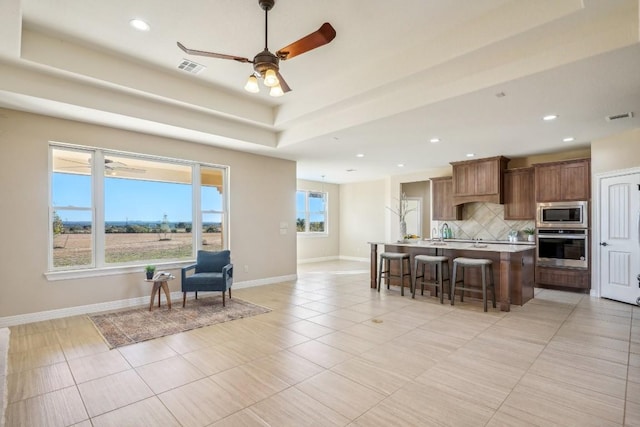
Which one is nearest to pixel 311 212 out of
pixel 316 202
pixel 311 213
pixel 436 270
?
pixel 311 213

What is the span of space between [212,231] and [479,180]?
5.82 meters

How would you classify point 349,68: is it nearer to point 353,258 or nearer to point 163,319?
point 163,319

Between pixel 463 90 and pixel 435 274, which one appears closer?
pixel 463 90

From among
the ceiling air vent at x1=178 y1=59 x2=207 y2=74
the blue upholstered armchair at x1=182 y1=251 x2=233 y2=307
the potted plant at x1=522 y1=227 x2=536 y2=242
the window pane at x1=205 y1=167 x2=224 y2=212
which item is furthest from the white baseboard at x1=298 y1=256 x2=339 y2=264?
the ceiling air vent at x1=178 y1=59 x2=207 y2=74

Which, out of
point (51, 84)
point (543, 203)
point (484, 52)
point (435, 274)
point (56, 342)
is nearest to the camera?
point (484, 52)

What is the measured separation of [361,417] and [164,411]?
4.48ft

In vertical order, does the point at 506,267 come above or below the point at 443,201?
below

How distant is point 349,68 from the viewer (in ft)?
13.3

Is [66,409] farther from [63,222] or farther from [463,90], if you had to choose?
[463,90]

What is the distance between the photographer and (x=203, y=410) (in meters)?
2.25

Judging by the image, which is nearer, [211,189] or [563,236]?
[563,236]

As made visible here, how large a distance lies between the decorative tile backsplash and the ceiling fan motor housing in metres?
6.48

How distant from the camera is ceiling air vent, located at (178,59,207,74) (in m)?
3.94

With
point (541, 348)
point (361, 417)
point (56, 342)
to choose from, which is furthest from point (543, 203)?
point (56, 342)
